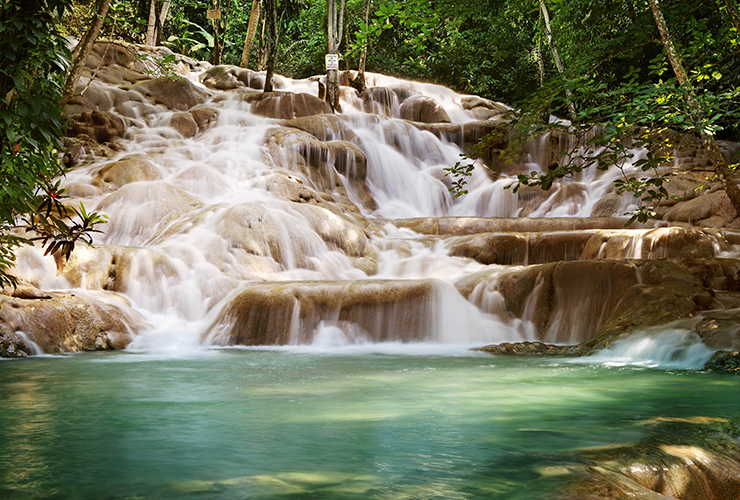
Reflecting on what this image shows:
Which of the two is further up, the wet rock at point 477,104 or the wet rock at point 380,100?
the wet rock at point 477,104

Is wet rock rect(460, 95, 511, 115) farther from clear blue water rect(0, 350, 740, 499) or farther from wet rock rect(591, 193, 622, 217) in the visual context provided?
clear blue water rect(0, 350, 740, 499)

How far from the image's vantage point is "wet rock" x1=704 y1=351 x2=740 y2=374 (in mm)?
5193

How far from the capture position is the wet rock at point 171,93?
19359 millimetres

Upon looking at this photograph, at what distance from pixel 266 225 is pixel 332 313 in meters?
3.25

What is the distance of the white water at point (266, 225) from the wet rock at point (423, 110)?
3543 mm

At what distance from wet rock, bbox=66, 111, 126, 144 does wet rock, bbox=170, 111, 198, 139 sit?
4.72 feet

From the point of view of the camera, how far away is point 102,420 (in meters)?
3.54

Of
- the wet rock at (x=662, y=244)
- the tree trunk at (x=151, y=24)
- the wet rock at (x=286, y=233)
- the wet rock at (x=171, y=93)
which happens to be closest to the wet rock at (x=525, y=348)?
the wet rock at (x=662, y=244)

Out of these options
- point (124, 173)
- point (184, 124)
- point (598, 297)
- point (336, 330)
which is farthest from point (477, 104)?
point (336, 330)

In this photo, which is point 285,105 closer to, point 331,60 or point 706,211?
point 331,60

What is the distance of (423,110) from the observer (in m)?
22.1

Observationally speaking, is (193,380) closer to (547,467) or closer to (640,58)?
(547,467)

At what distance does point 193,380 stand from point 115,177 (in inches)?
343

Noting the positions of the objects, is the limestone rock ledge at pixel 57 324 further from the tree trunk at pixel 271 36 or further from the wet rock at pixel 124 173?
the tree trunk at pixel 271 36
